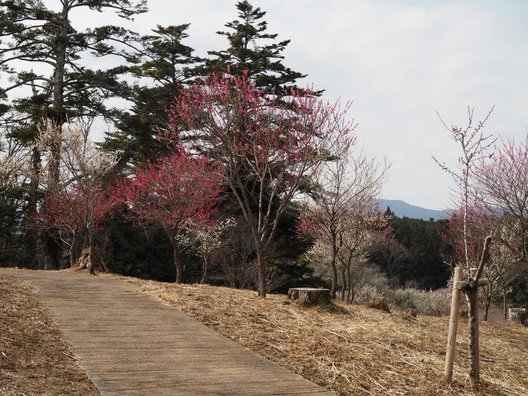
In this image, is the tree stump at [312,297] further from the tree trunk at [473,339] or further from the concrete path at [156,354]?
the tree trunk at [473,339]

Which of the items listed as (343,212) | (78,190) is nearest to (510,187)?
(343,212)

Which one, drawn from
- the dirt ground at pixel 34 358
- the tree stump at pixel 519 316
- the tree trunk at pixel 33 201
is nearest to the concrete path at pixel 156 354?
the dirt ground at pixel 34 358

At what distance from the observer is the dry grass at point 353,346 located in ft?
Result: 16.7

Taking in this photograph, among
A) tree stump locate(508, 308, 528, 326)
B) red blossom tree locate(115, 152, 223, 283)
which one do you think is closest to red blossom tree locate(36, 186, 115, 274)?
red blossom tree locate(115, 152, 223, 283)

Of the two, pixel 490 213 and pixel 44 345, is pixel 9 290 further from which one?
pixel 490 213

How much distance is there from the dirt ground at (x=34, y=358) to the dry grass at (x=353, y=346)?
6.64 ft

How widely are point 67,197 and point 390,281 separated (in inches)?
1022

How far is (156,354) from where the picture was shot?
5270mm

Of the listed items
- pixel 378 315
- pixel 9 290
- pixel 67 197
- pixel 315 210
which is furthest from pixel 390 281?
pixel 9 290

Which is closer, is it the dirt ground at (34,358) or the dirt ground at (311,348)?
the dirt ground at (34,358)

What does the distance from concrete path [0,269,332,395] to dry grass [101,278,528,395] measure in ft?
1.03

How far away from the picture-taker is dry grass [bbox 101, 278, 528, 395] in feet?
16.7

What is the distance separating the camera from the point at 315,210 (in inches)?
611

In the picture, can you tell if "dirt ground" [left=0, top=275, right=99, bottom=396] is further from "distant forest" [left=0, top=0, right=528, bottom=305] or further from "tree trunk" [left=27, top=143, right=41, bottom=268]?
"tree trunk" [left=27, top=143, right=41, bottom=268]
